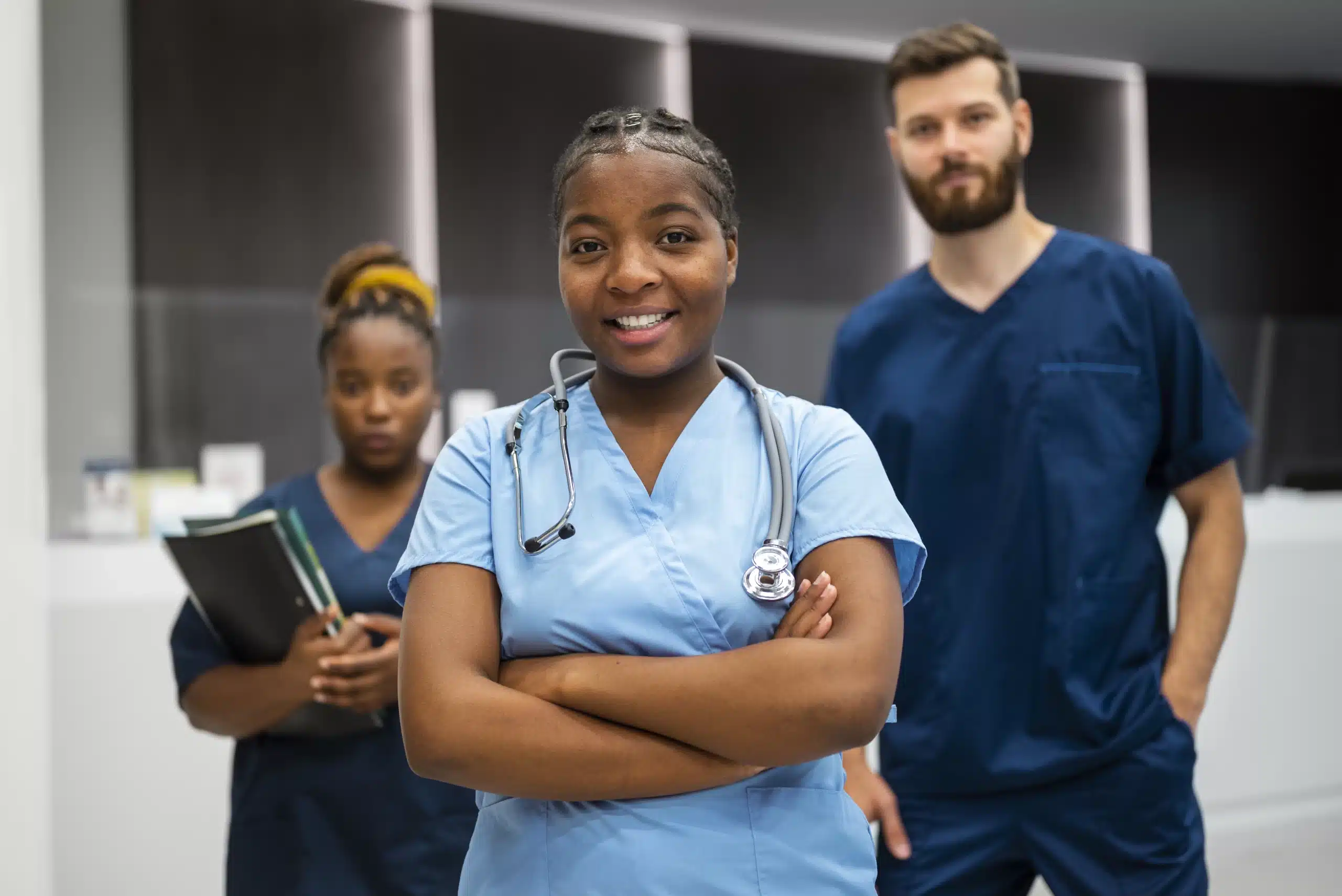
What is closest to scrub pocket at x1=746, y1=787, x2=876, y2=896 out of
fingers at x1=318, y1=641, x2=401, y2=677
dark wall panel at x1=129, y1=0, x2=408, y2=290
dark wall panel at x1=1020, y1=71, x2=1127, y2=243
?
fingers at x1=318, y1=641, x2=401, y2=677

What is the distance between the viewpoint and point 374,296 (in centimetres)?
177

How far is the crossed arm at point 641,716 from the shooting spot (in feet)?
2.94

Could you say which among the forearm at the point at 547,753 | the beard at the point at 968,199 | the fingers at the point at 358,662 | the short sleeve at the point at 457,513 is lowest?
the fingers at the point at 358,662

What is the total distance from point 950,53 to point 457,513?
3.46 ft

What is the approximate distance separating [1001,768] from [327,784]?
841mm

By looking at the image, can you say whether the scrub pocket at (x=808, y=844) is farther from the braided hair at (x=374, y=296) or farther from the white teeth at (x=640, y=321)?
the braided hair at (x=374, y=296)

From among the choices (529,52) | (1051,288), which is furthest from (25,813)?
(529,52)

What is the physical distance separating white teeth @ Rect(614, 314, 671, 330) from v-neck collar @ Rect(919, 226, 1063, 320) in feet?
2.75

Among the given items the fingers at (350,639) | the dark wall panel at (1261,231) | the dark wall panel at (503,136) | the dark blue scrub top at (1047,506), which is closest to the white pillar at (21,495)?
the fingers at (350,639)

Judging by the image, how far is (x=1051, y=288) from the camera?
67.1 inches

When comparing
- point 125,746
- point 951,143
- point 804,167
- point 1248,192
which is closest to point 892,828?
point 951,143

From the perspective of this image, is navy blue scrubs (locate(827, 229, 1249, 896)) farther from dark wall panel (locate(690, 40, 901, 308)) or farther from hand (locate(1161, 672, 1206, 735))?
dark wall panel (locate(690, 40, 901, 308))

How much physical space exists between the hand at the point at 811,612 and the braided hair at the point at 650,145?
0.30 metres

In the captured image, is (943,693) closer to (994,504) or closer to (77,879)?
(994,504)
